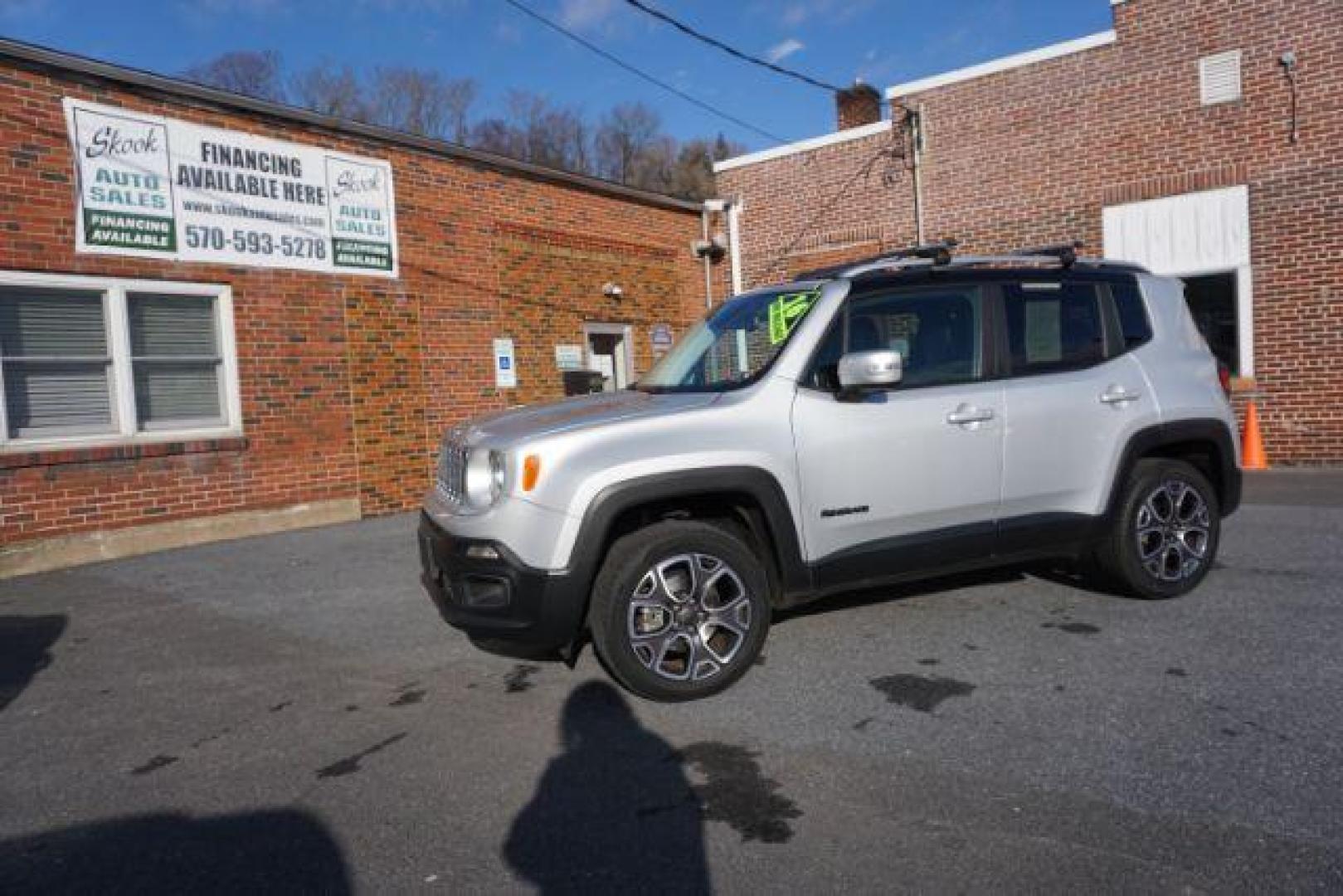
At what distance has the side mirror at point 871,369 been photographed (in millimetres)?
3773

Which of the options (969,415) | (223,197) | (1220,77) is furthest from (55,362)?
(1220,77)

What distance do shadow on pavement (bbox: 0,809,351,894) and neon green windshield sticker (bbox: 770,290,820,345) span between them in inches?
111

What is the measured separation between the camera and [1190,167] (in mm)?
10555

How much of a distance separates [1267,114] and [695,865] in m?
11.3

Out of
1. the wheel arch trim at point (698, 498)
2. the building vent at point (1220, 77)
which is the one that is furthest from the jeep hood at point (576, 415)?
the building vent at point (1220, 77)

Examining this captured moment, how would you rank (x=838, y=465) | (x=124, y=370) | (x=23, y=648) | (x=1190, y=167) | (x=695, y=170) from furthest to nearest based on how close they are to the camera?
(x=695, y=170)
(x=1190, y=167)
(x=124, y=370)
(x=23, y=648)
(x=838, y=465)

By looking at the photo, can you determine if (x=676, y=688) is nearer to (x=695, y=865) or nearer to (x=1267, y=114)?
(x=695, y=865)

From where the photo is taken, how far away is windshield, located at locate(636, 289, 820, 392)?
4234mm

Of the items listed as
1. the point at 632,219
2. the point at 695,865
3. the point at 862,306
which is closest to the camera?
the point at 695,865

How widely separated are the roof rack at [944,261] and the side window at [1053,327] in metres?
0.14

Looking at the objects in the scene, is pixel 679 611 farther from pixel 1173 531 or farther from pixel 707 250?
pixel 707 250

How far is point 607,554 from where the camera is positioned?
3.73 m

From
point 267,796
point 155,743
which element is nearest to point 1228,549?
point 267,796

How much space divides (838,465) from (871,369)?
49 centimetres
